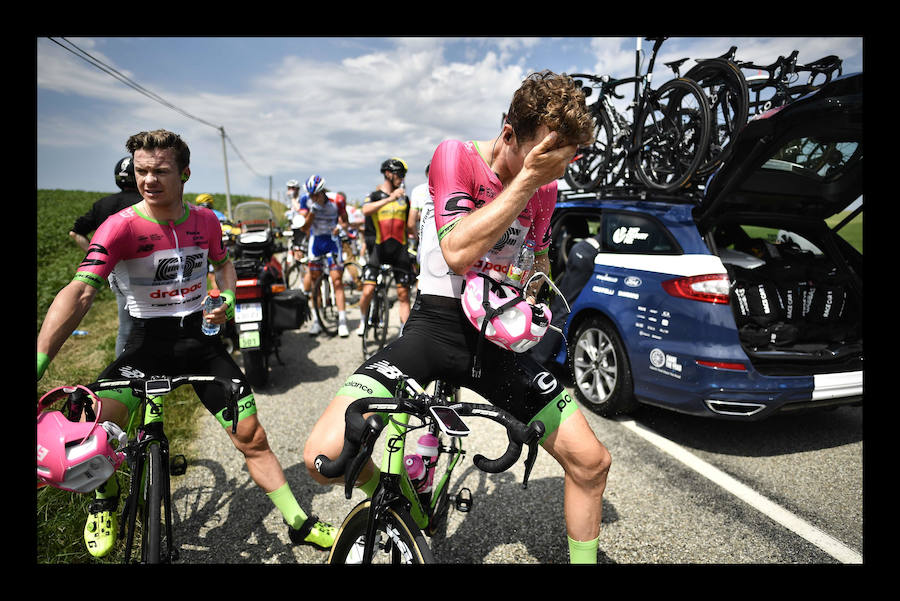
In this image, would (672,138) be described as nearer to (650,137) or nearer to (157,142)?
(650,137)

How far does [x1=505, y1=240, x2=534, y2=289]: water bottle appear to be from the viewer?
2.24m

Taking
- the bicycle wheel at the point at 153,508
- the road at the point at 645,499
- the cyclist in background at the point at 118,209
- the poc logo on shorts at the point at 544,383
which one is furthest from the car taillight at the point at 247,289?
the poc logo on shorts at the point at 544,383

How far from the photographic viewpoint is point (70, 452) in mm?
1598

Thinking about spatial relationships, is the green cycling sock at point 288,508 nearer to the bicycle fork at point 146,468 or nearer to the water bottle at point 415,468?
the bicycle fork at point 146,468

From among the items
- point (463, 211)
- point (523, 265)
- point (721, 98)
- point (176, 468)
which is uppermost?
point (721, 98)

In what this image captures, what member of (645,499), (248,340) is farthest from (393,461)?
(248,340)

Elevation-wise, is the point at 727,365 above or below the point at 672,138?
A: below

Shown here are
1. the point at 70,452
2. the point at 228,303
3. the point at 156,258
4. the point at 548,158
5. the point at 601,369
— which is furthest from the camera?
the point at 601,369

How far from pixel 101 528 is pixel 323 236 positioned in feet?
18.1

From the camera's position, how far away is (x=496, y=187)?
1.92 m

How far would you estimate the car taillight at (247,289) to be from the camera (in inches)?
194

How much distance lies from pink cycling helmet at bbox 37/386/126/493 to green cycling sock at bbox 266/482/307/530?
104 cm

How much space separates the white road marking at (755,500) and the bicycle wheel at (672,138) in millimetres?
2383

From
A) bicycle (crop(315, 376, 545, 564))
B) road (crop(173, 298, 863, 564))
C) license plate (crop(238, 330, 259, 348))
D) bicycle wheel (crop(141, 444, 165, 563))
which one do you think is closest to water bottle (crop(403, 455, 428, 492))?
bicycle (crop(315, 376, 545, 564))
